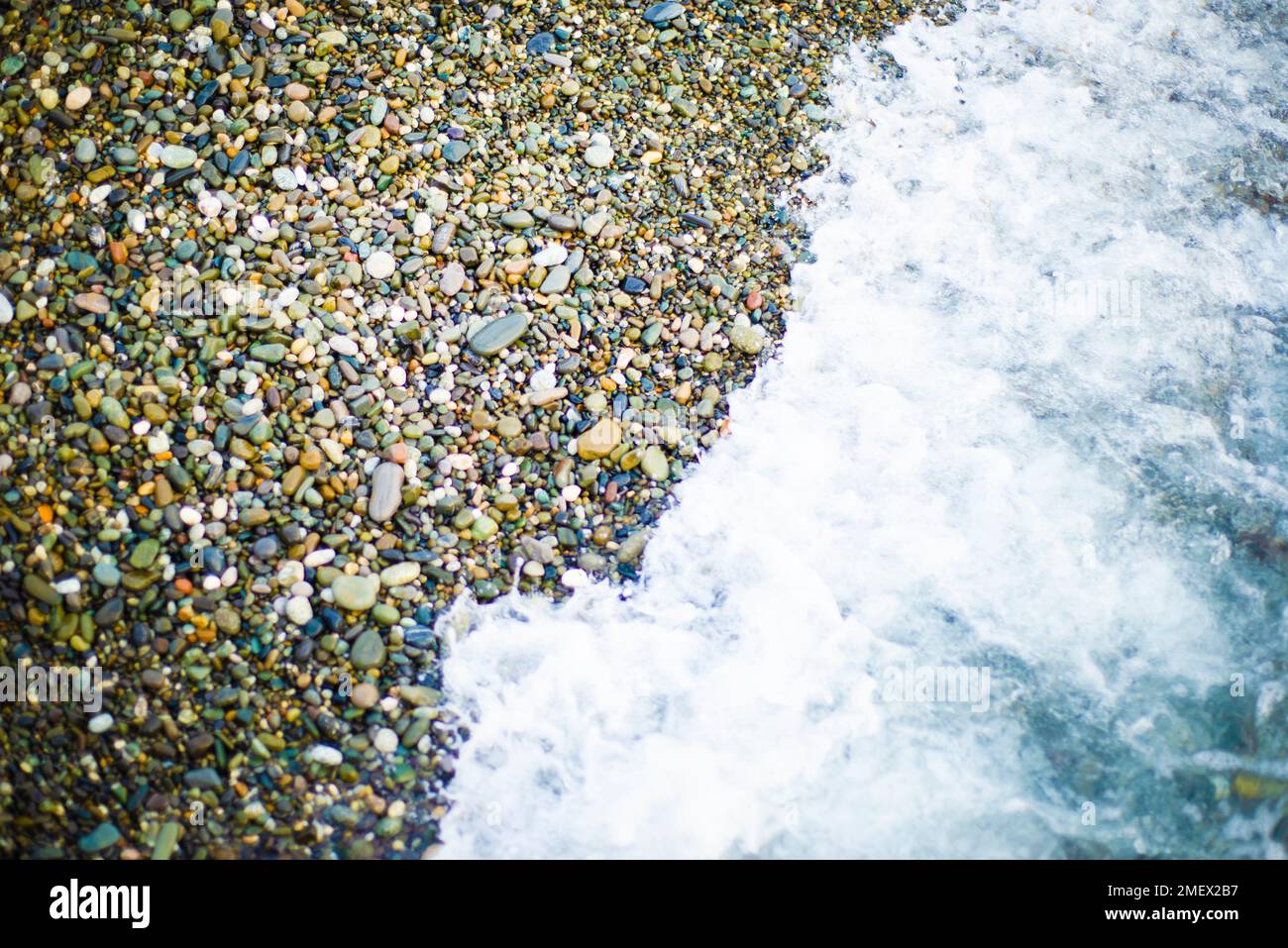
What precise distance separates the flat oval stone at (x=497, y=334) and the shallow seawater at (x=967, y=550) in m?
1.16

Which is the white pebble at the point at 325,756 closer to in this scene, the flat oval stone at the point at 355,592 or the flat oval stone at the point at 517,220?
the flat oval stone at the point at 355,592

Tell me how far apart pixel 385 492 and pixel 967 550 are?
2.71 metres

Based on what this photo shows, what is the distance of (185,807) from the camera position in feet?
10.9

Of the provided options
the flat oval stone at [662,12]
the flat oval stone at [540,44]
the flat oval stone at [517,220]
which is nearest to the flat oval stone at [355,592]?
the flat oval stone at [517,220]

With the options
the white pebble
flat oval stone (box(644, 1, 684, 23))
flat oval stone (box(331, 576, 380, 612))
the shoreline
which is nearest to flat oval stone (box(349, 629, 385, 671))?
the shoreline

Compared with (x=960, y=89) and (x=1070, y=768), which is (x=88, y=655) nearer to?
(x=1070, y=768)

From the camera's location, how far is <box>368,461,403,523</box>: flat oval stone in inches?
153

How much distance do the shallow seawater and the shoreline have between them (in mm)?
347

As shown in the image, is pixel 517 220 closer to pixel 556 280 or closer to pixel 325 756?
pixel 556 280

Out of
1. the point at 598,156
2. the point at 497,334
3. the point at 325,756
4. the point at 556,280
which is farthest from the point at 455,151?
the point at 325,756

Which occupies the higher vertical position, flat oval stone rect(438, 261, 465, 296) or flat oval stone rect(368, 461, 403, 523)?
flat oval stone rect(438, 261, 465, 296)

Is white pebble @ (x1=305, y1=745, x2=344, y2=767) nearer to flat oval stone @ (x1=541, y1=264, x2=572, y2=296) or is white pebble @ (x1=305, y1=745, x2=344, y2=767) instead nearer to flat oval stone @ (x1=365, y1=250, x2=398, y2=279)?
flat oval stone @ (x1=365, y1=250, x2=398, y2=279)
